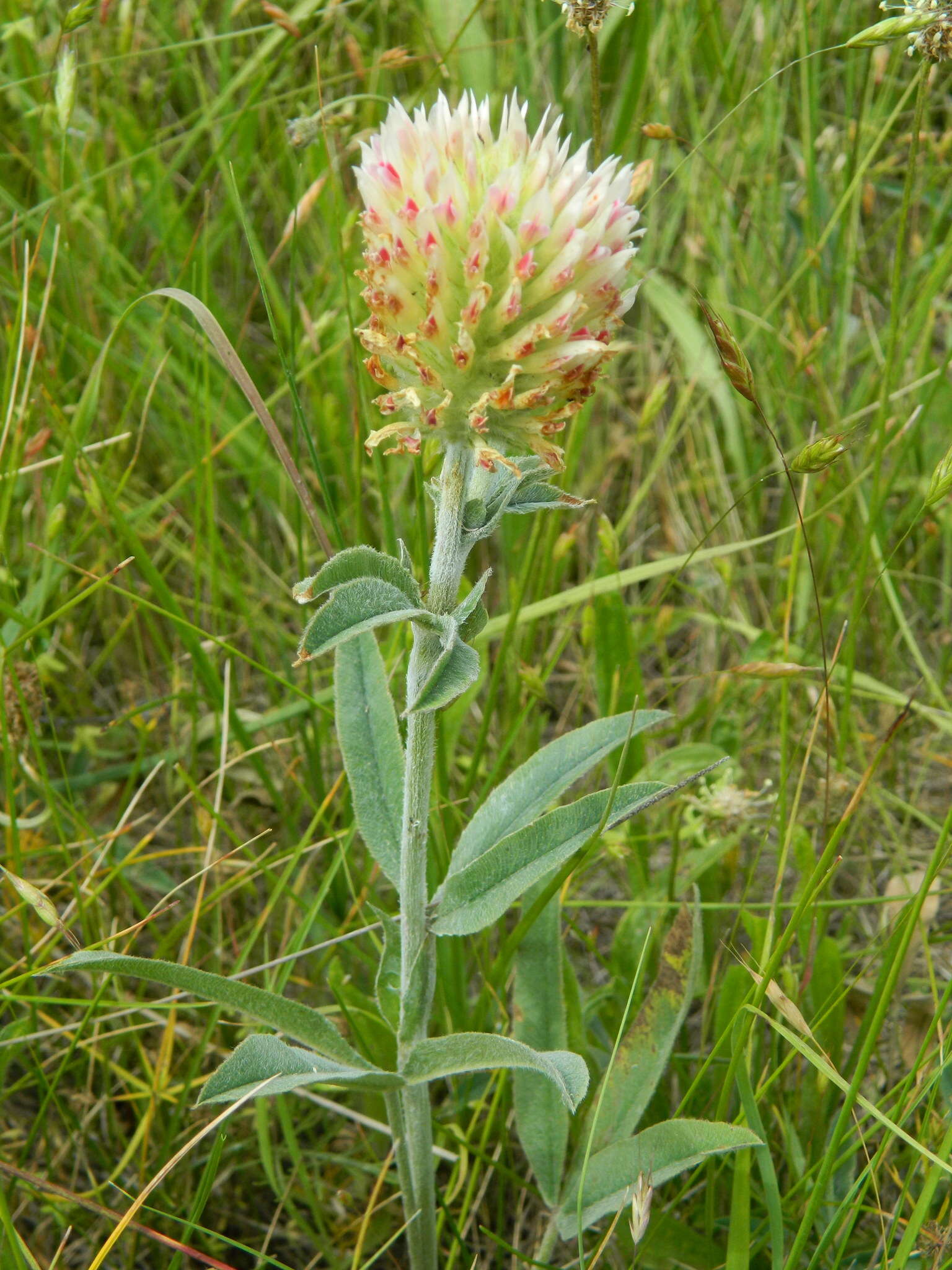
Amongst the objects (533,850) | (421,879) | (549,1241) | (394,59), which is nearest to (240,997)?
(421,879)

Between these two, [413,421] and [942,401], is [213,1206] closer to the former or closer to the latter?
[413,421]

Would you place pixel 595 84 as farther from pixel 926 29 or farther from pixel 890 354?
pixel 890 354

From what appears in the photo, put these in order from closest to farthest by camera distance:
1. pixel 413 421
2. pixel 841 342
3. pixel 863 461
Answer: pixel 413 421 < pixel 863 461 < pixel 841 342

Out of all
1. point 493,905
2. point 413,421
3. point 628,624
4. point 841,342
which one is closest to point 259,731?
point 628,624

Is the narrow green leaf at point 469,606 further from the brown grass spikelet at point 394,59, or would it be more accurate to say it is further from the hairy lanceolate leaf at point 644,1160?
the brown grass spikelet at point 394,59

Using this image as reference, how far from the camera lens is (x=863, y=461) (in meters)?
2.88

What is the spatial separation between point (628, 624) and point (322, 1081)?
1.12m

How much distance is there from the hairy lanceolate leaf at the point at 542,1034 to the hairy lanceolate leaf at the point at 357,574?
0.67m

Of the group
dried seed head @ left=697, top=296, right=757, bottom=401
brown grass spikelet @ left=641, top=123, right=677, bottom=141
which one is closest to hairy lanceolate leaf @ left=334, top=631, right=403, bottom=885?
dried seed head @ left=697, top=296, right=757, bottom=401

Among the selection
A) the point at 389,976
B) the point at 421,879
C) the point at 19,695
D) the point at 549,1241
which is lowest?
the point at 549,1241

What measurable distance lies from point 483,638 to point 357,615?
44.1 inches

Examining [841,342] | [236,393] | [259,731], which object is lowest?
[259,731]

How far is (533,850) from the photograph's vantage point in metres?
1.62

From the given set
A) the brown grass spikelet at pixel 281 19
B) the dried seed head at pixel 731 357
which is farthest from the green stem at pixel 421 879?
the brown grass spikelet at pixel 281 19
